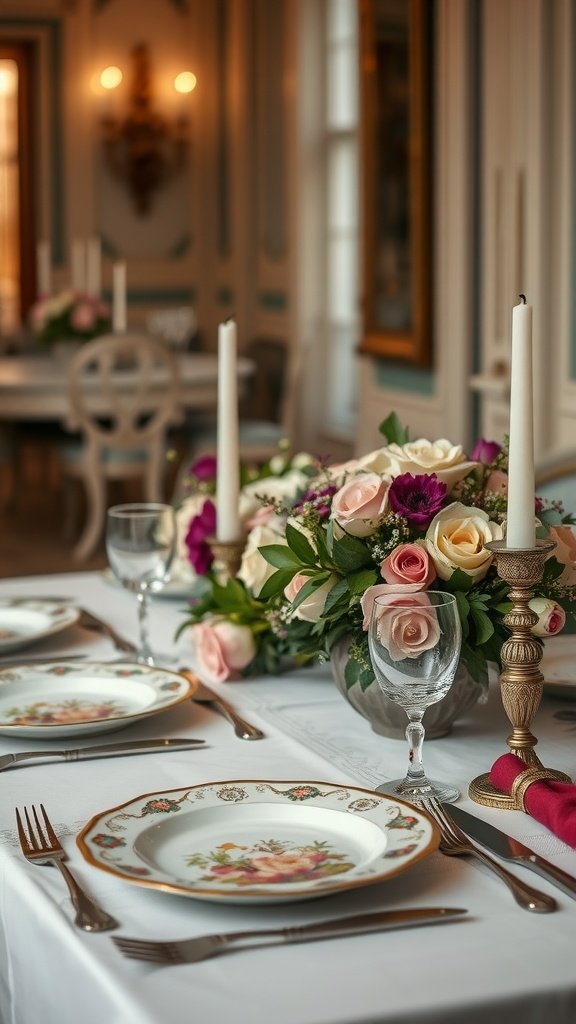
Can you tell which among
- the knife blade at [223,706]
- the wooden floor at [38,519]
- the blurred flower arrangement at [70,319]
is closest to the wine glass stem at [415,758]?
the knife blade at [223,706]

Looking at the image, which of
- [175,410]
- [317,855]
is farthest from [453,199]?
[317,855]

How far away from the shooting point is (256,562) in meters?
1.48

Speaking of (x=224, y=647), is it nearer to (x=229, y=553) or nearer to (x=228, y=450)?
(x=229, y=553)

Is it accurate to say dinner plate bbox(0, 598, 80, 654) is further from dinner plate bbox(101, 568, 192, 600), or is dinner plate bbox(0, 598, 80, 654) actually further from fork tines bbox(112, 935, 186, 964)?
fork tines bbox(112, 935, 186, 964)

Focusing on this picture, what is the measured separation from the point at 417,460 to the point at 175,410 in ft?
13.0

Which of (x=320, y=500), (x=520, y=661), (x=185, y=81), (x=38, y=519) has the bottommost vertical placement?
(x=38, y=519)

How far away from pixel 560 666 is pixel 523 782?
0.42 meters

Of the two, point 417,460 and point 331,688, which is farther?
point 331,688

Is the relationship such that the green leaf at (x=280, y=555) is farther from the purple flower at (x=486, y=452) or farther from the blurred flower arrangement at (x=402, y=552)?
the purple flower at (x=486, y=452)

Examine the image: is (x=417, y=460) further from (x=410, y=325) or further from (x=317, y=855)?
(x=410, y=325)

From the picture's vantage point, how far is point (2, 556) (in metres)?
5.66

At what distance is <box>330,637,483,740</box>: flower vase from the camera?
1272 millimetres

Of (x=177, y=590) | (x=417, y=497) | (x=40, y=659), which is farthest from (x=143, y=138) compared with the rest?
(x=417, y=497)

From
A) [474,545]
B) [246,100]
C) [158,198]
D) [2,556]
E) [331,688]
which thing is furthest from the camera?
[158,198]
